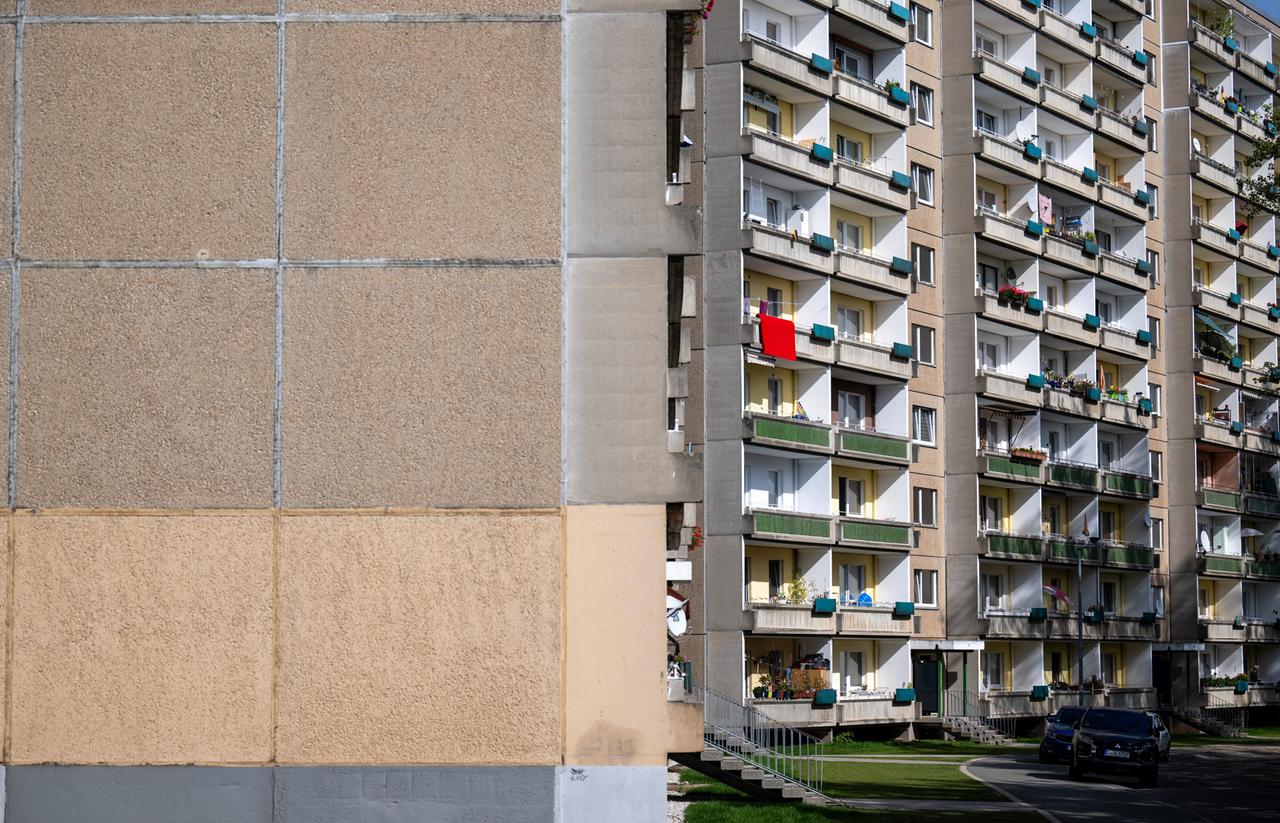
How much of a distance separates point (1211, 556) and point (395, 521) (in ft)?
209

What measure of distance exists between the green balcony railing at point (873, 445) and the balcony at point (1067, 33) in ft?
63.4

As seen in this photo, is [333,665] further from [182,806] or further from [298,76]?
[298,76]

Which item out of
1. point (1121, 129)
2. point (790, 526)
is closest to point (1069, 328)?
point (1121, 129)

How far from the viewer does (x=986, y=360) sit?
6147cm

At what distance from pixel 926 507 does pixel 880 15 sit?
16367 millimetres

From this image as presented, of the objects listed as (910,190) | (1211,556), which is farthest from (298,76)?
(1211,556)

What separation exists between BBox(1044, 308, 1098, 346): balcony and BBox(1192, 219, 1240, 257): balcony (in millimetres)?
11025

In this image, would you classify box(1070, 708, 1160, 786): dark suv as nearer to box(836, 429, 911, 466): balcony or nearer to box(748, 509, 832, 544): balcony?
box(748, 509, 832, 544): balcony

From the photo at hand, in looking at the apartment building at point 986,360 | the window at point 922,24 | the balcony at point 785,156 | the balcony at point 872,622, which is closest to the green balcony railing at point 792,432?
the apartment building at point 986,360

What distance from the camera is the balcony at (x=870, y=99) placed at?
172 ft

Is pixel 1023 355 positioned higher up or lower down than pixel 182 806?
higher up

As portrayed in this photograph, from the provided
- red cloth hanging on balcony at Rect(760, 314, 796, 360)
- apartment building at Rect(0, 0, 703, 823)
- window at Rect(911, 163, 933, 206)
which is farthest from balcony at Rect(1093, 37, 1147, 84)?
apartment building at Rect(0, 0, 703, 823)

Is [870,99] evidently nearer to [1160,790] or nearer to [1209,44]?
[1160,790]

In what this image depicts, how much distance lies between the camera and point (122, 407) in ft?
49.5
